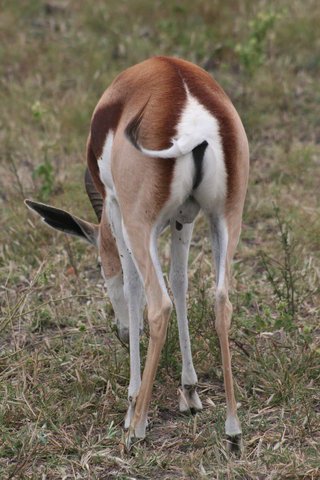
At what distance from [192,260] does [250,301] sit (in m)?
0.66

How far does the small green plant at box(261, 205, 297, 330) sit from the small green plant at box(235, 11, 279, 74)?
6.33 ft

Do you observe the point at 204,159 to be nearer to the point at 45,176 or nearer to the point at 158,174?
the point at 158,174

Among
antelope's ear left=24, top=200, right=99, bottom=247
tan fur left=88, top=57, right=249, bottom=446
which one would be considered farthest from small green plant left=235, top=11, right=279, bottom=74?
tan fur left=88, top=57, right=249, bottom=446

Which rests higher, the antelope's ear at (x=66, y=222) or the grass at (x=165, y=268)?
the antelope's ear at (x=66, y=222)

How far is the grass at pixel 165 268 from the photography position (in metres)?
4.04

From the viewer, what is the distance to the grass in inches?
159

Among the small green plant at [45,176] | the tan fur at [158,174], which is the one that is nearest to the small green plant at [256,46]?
the small green plant at [45,176]

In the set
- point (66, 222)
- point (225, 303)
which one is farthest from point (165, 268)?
point (225, 303)

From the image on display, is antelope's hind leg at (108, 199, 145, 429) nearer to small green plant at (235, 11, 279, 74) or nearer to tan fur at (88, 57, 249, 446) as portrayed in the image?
tan fur at (88, 57, 249, 446)

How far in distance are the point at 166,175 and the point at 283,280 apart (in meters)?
1.87

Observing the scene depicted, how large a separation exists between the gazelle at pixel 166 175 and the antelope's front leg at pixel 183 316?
0.43 ft

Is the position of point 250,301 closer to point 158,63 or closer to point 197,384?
point 197,384

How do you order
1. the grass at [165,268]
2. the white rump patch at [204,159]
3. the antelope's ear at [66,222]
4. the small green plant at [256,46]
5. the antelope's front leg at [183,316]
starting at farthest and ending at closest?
the small green plant at [256,46] → the antelope's ear at [66,222] → the antelope's front leg at [183,316] → the grass at [165,268] → the white rump patch at [204,159]

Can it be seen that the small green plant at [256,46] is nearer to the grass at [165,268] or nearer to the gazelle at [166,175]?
the grass at [165,268]
